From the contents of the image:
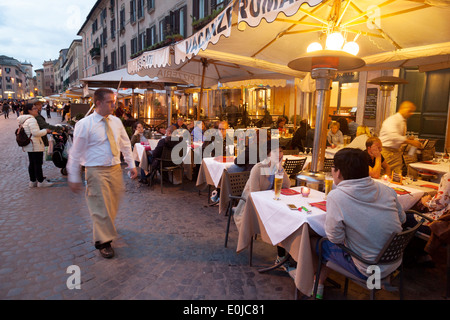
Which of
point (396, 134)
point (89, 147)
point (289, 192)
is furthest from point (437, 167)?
point (89, 147)

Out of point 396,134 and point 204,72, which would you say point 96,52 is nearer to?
point 204,72

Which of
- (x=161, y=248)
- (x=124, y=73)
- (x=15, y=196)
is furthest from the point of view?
(x=124, y=73)

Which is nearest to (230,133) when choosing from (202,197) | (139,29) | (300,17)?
(202,197)

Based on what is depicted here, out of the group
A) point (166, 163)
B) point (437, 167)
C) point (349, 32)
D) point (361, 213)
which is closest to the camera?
point (361, 213)

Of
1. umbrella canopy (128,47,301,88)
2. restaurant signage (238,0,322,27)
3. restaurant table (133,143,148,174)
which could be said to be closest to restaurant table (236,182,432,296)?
restaurant signage (238,0,322,27)

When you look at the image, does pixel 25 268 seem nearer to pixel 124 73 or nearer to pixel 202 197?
pixel 202 197

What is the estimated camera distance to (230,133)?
911cm

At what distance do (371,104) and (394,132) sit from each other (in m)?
6.41

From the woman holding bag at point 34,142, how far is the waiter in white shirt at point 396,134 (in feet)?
22.8

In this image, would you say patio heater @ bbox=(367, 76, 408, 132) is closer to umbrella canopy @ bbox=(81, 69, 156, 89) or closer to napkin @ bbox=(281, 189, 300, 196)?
→ napkin @ bbox=(281, 189, 300, 196)

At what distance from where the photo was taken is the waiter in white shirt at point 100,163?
3.25 meters

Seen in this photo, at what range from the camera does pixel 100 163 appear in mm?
3311

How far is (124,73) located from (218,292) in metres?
8.92

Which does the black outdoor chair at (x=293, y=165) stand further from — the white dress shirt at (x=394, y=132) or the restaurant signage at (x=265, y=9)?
the restaurant signage at (x=265, y=9)
